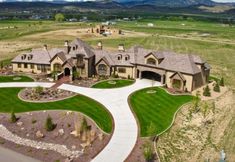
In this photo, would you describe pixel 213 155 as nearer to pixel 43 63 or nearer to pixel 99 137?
pixel 99 137

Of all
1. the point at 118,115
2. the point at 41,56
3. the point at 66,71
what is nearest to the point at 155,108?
the point at 118,115

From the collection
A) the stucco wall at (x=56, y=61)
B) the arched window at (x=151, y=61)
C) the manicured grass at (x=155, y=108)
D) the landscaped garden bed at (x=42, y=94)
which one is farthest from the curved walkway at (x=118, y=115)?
the stucco wall at (x=56, y=61)

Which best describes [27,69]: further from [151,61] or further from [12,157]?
[12,157]

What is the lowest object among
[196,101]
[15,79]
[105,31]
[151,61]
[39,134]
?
[39,134]

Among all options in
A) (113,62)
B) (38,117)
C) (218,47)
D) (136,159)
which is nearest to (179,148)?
(136,159)

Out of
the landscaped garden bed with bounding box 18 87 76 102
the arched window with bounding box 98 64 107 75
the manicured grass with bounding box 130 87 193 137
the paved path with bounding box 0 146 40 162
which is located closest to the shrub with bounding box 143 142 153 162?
the manicured grass with bounding box 130 87 193 137

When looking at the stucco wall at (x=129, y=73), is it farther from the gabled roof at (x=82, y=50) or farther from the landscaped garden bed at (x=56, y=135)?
the landscaped garden bed at (x=56, y=135)
